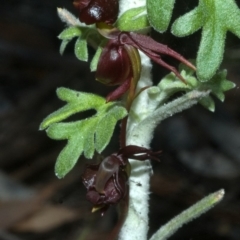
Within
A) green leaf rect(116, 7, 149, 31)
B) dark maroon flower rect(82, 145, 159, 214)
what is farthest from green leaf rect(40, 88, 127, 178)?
green leaf rect(116, 7, 149, 31)

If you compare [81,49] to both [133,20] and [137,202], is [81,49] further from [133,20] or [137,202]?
[137,202]

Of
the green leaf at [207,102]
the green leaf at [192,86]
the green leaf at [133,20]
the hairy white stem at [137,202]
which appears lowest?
the hairy white stem at [137,202]

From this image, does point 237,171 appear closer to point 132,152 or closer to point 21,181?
point 21,181

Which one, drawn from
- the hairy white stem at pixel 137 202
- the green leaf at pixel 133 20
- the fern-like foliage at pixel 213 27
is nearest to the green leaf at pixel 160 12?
the fern-like foliage at pixel 213 27

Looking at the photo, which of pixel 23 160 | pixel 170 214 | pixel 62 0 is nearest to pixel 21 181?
pixel 23 160

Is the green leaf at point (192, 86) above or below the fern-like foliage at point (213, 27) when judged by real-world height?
below

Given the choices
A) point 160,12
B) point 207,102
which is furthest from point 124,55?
point 207,102

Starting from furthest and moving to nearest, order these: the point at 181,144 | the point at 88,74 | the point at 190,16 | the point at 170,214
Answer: the point at 88,74, the point at 181,144, the point at 170,214, the point at 190,16

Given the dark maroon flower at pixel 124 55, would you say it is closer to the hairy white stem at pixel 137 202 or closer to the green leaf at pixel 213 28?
the green leaf at pixel 213 28
